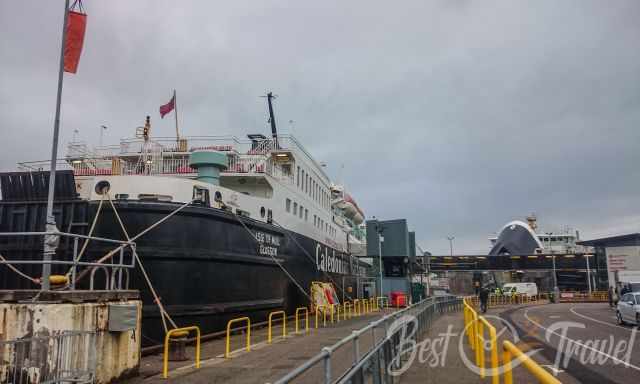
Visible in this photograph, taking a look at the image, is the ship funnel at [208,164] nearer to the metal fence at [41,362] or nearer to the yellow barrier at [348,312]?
→ the metal fence at [41,362]

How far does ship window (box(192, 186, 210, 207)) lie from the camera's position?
12.8m

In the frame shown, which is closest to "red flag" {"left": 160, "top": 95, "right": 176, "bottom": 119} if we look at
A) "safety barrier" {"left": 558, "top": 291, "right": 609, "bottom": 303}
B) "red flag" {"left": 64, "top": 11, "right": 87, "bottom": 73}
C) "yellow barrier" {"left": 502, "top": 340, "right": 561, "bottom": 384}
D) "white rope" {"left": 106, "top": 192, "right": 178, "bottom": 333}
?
"white rope" {"left": 106, "top": 192, "right": 178, "bottom": 333}

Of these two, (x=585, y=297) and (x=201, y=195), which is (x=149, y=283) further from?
(x=585, y=297)

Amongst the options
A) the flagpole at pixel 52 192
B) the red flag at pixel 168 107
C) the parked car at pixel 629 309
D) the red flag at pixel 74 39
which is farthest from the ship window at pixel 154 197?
the parked car at pixel 629 309

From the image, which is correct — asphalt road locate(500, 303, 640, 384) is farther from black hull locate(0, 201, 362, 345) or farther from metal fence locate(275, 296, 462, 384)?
black hull locate(0, 201, 362, 345)

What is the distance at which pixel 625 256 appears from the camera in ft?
140

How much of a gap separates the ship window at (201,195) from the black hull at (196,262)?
334 mm

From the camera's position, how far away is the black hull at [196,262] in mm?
11281

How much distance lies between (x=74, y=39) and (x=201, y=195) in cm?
491

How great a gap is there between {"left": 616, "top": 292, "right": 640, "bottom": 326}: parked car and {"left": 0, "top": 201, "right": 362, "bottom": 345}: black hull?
12275 mm

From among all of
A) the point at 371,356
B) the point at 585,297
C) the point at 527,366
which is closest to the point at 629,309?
the point at 371,356

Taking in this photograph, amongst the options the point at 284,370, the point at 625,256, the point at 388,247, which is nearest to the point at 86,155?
the point at 284,370

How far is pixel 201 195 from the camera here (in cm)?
1304

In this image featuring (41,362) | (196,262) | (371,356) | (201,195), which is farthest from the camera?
(201,195)
